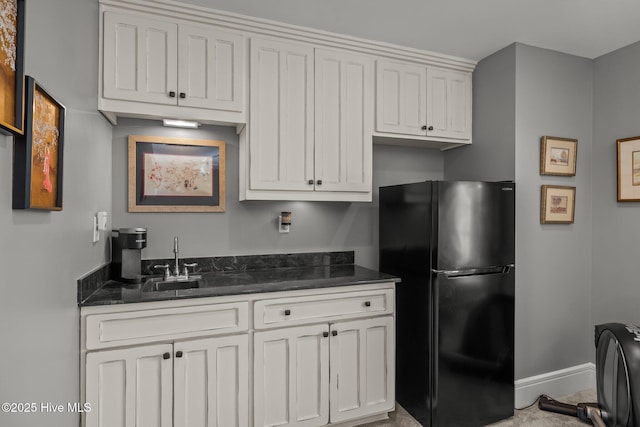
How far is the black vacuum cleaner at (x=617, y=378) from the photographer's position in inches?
76.2

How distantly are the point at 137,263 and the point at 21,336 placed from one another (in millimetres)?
1105

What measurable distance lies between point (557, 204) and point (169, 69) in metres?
2.88

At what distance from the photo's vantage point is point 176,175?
97.4 inches

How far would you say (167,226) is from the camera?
2451 mm

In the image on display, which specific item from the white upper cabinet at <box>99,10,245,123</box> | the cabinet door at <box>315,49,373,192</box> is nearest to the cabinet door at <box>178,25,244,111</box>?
the white upper cabinet at <box>99,10,245,123</box>

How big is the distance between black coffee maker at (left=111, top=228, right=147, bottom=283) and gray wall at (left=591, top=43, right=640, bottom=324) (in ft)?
11.0

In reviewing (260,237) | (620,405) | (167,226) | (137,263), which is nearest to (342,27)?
(260,237)

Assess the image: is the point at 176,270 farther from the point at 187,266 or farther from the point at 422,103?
the point at 422,103

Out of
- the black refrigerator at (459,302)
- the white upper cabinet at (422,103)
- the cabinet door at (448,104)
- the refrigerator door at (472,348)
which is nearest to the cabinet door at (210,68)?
the white upper cabinet at (422,103)

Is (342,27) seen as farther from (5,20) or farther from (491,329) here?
(491,329)

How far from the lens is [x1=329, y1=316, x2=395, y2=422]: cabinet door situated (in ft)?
7.20

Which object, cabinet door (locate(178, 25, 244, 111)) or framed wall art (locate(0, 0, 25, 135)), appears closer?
framed wall art (locate(0, 0, 25, 135))

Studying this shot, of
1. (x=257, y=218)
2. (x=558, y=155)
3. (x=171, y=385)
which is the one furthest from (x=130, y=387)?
(x=558, y=155)

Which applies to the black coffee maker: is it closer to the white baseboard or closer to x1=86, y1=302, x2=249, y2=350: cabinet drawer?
x1=86, y1=302, x2=249, y2=350: cabinet drawer
